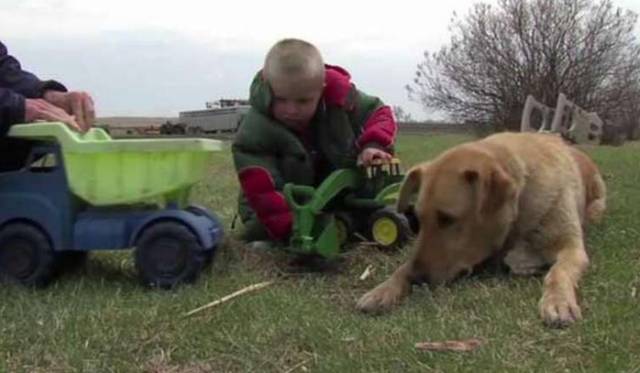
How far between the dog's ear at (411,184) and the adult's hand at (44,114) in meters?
1.39

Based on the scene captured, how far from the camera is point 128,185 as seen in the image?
380cm

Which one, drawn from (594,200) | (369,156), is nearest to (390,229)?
(369,156)

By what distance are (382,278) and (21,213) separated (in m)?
1.53

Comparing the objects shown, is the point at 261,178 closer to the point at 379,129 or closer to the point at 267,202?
the point at 267,202

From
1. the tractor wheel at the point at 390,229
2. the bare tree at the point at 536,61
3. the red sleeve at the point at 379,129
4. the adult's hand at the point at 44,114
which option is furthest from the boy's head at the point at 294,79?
the bare tree at the point at 536,61

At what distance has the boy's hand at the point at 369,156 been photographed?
15.5 feet

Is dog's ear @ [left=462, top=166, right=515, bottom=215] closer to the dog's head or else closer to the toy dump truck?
the dog's head

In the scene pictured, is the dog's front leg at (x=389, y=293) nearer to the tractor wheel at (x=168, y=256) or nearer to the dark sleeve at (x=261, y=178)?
the tractor wheel at (x=168, y=256)

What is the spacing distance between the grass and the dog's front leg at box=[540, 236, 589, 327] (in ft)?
0.17

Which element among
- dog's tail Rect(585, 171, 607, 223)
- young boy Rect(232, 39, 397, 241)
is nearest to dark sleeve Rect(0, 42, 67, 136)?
young boy Rect(232, 39, 397, 241)

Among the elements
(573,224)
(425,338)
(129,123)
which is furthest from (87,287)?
(129,123)

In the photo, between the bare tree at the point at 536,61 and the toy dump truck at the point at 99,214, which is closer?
the toy dump truck at the point at 99,214

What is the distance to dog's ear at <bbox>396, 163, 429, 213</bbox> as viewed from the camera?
3.95 metres

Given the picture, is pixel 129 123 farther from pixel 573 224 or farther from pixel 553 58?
pixel 573 224
